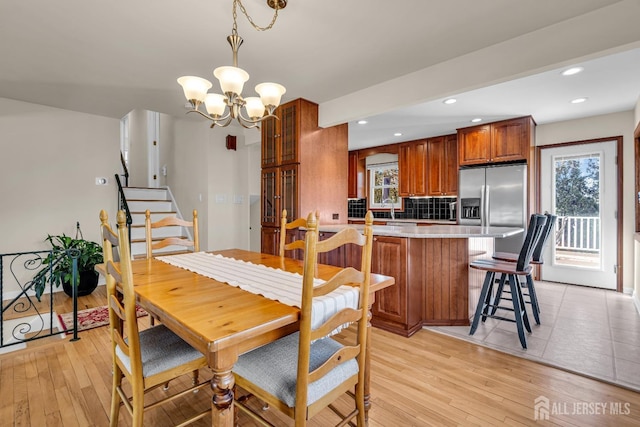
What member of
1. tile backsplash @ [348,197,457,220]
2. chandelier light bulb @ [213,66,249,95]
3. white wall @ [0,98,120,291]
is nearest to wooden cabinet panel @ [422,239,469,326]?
chandelier light bulb @ [213,66,249,95]

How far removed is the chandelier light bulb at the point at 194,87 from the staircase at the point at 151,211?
3193 millimetres

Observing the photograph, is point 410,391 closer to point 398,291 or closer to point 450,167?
point 398,291

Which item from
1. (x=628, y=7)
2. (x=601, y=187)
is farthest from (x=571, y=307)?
(x=628, y=7)

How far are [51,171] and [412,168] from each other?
216 inches

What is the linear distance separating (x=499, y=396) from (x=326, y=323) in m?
1.42

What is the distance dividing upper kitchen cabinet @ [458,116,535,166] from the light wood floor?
2.97 meters

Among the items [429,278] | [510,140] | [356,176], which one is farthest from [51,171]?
[510,140]

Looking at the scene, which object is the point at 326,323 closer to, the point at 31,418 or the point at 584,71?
the point at 31,418

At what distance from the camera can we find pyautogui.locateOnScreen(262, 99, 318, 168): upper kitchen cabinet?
11.6 feet

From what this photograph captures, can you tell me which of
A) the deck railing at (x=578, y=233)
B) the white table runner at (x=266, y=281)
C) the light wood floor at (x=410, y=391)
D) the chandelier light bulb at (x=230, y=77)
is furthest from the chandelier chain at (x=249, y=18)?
the deck railing at (x=578, y=233)

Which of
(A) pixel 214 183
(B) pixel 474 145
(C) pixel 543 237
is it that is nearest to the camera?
(C) pixel 543 237

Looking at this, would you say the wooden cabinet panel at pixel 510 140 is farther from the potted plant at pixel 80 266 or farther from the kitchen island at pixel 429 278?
the potted plant at pixel 80 266

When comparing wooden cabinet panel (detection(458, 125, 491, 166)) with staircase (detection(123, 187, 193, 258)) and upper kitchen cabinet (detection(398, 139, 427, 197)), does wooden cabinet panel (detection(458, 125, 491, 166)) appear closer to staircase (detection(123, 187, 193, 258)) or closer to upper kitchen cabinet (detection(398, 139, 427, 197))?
upper kitchen cabinet (detection(398, 139, 427, 197))

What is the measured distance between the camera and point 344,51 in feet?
8.10
